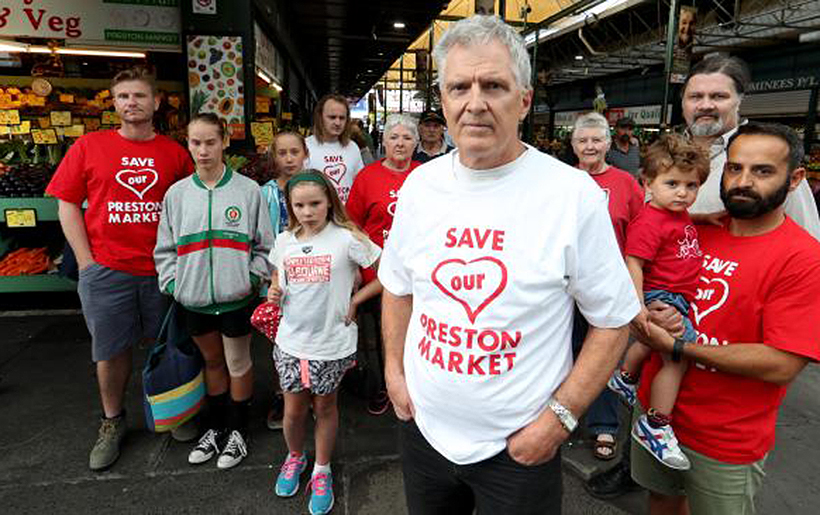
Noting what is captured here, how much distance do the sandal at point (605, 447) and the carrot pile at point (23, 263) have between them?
203 inches

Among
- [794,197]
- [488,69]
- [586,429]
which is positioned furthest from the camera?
[586,429]

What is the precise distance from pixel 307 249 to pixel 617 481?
2090mm

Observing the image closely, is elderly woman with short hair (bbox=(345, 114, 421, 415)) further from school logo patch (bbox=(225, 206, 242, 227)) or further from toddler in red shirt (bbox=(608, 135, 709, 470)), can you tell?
toddler in red shirt (bbox=(608, 135, 709, 470))

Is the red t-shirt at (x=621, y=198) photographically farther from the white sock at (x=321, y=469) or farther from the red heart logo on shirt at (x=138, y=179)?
the red heart logo on shirt at (x=138, y=179)

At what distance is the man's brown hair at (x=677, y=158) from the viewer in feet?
6.19

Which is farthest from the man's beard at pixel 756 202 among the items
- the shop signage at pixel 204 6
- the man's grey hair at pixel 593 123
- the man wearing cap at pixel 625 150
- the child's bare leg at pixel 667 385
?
the shop signage at pixel 204 6

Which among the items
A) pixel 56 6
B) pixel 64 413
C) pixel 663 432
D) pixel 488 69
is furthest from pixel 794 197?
pixel 56 6

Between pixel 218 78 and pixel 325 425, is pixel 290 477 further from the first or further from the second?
pixel 218 78

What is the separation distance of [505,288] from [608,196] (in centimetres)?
178

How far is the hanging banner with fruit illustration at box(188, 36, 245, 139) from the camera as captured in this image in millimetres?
5934

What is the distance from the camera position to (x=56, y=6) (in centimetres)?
582

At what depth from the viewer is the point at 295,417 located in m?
2.48

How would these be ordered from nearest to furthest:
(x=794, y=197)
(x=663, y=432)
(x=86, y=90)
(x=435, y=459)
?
(x=435, y=459) < (x=663, y=432) < (x=794, y=197) < (x=86, y=90)

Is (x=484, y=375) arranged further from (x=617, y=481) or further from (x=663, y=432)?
(x=617, y=481)
